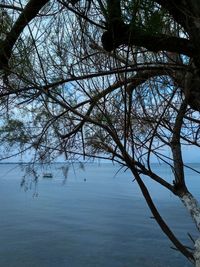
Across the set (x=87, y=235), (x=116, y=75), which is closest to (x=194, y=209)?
(x=116, y=75)

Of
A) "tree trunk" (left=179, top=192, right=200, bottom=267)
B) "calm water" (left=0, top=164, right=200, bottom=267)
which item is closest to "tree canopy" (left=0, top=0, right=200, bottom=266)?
"tree trunk" (left=179, top=192, right=200, bottom=267)

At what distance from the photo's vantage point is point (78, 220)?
88.1 ft

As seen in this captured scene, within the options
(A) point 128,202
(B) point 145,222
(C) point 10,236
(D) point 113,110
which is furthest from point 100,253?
(A) point 128,202

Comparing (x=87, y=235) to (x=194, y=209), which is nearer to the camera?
(x=194, y=209)

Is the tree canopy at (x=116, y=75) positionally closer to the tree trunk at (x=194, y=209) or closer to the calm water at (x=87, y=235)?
the tree trunk at (x=194, y=209)

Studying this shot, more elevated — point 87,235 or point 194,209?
point 194,209

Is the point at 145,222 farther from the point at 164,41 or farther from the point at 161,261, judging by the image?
the point at 164,41

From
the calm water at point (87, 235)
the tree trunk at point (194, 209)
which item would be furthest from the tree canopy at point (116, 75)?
the calm water at point (87, 235)

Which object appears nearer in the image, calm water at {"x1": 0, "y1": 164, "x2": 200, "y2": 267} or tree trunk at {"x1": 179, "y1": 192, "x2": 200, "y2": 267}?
tree trunk at {"x1": 179, "y1": 192, "x2": 200, "y2": 267}

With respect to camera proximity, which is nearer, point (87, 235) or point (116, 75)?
point (116, 75)

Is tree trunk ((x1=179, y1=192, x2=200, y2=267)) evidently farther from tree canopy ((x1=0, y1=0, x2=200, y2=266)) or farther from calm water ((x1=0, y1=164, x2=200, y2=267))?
calm water ((x1=0, y1=164, x2=200, y2=267))

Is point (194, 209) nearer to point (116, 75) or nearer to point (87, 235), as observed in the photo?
point (116, 75)

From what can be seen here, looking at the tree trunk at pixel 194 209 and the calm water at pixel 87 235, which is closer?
the tree trunk at pixel 194 209

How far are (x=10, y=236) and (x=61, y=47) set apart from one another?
64.0ft
